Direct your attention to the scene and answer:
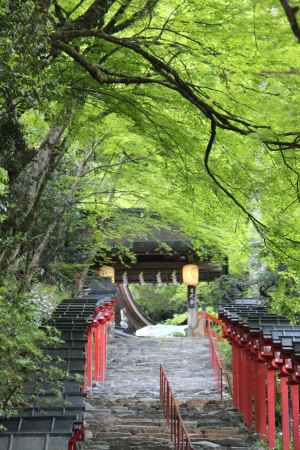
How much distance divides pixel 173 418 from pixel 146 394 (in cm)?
483

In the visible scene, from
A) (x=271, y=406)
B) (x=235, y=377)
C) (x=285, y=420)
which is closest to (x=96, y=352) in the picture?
(x=235, y=377)

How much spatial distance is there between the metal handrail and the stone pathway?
0.20 meters

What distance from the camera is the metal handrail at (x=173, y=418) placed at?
33.2 ft

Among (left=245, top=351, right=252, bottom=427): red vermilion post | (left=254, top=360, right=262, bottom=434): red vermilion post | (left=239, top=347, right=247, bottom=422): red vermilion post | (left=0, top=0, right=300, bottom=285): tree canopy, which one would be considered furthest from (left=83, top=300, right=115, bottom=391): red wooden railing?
(left=0, top=0, right=300, bottom=285): tree canopy

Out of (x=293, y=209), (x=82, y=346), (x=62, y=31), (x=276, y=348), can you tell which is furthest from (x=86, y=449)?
(x=62, y=31)

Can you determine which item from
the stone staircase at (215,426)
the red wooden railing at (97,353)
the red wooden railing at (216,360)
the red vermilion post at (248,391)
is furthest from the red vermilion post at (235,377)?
the red wooden railing at (97,353)

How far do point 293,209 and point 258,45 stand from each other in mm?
2982

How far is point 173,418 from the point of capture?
12.0 meters

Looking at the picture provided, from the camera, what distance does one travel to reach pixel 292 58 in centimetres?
634

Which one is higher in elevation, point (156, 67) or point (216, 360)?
point (156, 67)

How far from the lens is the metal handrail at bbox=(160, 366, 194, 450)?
10.1 meters

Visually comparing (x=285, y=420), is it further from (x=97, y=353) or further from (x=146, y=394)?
(x=97, y=353)

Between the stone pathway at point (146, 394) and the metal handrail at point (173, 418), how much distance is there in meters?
0.20

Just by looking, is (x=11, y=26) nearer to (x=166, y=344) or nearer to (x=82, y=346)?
(x=82, y=346)
